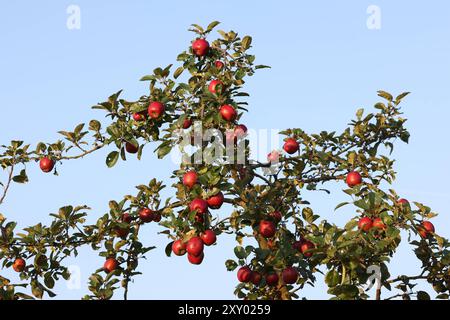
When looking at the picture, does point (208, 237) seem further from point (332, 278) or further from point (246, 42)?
point (246, 42)

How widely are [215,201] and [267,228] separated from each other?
0.75 m

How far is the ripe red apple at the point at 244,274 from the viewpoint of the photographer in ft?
22.6

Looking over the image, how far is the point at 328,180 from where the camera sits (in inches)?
328

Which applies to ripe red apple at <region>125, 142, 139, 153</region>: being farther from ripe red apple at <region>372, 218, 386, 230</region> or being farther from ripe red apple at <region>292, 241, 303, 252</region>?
ripe red apple at <region>372, 218, 386, 230</region>

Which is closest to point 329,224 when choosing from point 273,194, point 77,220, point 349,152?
point 273,194

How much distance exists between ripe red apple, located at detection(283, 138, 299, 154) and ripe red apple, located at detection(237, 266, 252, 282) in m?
2.08

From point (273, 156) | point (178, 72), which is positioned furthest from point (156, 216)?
point (273, 156)

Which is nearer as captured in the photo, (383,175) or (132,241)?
(132,241)

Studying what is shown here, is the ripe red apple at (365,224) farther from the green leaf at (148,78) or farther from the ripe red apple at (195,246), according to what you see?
the green leaf at (148,78)

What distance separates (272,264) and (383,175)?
2.13m

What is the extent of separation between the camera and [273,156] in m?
8.45

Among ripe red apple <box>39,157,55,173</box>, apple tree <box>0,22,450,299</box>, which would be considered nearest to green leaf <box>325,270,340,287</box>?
apple tree <box>0,22,450,299</box>

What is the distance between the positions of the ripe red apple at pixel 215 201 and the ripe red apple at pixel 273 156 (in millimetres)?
1956
